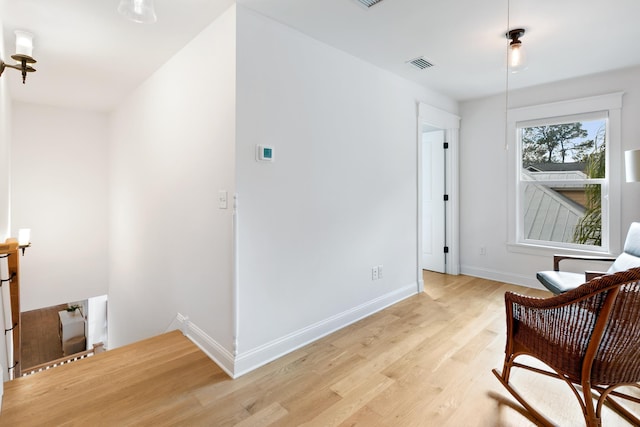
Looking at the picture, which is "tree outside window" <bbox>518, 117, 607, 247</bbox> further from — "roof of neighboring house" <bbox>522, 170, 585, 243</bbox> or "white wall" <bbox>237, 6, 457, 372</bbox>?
"white wall" <bbox>237, 6, 457, 372</bbox>

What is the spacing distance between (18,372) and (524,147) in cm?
612

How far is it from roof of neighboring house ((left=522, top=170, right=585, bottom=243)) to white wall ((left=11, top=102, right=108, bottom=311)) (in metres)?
6.19

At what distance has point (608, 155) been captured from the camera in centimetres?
349

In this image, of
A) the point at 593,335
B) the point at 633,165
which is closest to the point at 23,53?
the point at 593,335

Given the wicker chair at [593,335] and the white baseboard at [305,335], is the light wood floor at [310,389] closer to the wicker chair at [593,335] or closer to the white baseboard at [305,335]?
the white baseboard at [305,335]

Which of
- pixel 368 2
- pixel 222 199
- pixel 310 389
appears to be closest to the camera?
pixel 310 389

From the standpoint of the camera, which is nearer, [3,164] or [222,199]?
[222,199]

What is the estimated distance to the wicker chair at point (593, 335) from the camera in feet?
→ 4.59

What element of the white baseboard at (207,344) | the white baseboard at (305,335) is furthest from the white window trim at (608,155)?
the white baseboard at (207,344)

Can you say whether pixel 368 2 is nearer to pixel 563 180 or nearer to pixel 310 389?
pixel 310 389

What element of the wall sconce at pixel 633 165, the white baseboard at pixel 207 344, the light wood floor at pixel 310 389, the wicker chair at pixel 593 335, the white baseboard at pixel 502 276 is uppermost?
the wall sconce at pixel 633 165

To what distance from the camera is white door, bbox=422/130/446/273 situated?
15.4ft

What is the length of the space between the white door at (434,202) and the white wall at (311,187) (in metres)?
1.35

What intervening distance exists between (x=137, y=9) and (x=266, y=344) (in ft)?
7.09
